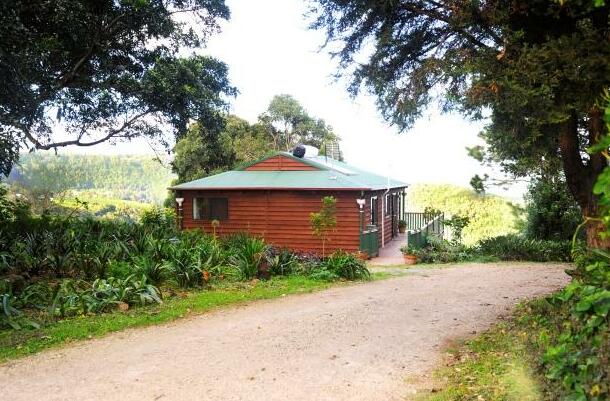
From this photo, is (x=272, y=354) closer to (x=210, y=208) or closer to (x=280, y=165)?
(x=210, y=208)

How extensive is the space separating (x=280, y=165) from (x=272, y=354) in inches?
658

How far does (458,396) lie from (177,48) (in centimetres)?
1528

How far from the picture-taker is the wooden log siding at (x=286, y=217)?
19.1 metres

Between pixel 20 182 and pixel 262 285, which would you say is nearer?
pixel 262 285

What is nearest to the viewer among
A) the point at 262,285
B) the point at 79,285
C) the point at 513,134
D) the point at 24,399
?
the point at 24,399

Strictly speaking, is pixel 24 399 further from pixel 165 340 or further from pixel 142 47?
pixel 142 47

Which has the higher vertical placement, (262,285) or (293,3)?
(293,3)

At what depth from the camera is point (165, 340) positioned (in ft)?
21.8

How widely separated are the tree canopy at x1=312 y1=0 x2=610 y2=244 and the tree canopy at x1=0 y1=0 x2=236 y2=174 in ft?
21.4

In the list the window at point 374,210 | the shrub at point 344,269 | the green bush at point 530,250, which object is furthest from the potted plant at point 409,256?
the shrub at point 344,269

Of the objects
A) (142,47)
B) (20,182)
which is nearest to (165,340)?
(142,47)

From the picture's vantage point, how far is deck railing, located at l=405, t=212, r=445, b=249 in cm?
1881

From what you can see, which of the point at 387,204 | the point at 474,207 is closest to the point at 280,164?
the point at 387,204

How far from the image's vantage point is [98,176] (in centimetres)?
4497
